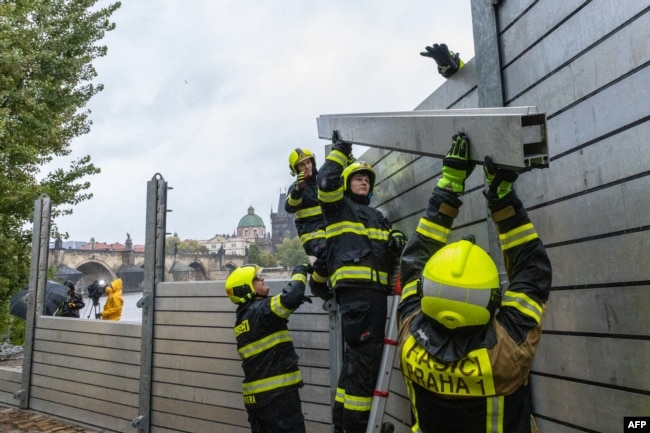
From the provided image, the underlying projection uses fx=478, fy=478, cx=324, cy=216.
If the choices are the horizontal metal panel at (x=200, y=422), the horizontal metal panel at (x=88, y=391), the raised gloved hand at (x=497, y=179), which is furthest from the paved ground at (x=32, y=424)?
the raised gloved hand at (x=497, y=179)

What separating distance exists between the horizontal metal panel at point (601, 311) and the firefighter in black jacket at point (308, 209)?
200 centimetres

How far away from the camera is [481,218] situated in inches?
124

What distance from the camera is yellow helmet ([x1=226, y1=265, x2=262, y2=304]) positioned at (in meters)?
4.36

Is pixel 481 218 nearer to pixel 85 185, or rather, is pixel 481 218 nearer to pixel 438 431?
pixel 438 431

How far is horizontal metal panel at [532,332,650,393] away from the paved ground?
6425 mm

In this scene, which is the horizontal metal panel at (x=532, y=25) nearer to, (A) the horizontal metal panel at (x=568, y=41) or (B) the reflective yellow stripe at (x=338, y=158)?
(A) the horizontal metal panel at (x=568, y=41)

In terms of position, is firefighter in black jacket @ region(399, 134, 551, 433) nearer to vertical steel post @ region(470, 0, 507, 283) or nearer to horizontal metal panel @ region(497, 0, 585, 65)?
vertical steel post @ region(470, 0, 507, 283)

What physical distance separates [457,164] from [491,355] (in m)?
0.80

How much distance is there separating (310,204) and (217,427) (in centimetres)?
299

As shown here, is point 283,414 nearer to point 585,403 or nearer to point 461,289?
point 585,403

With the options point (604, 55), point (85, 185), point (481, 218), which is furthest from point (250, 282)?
point (85, 185)

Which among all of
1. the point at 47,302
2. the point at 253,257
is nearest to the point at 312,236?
the point at 253,257

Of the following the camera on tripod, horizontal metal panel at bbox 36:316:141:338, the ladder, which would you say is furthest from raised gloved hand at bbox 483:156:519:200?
the camera on tripod

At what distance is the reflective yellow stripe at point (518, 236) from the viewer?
202 centimetres
